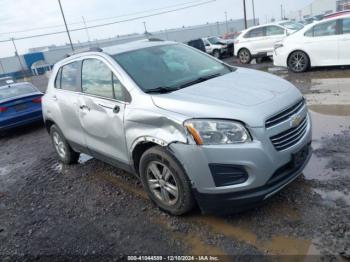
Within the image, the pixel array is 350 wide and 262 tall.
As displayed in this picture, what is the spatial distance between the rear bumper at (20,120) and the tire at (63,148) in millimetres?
3389

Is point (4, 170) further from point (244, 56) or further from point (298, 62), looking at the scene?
point (244, 56)

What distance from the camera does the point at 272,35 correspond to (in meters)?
14.3

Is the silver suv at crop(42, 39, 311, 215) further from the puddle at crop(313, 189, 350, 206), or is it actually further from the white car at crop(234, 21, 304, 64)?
the white car at crop(234, 21, 304, 64)

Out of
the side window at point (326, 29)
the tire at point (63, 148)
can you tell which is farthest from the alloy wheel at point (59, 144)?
the side window at point (326, 29)

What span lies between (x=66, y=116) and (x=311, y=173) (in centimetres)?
352

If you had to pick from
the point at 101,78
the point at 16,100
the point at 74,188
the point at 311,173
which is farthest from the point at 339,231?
the point at 16,100

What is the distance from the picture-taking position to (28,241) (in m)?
3.52

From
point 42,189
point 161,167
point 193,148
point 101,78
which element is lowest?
point 42,189

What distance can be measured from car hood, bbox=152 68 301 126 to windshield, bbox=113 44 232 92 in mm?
280

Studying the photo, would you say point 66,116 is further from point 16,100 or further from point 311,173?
point 16,100

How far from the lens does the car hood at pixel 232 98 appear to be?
9.27 feet

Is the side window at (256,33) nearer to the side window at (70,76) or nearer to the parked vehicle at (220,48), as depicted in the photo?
the parked vehicle at (220,48)

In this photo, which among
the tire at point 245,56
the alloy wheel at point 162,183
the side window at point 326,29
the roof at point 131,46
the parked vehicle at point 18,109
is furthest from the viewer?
the tire at point 245,56

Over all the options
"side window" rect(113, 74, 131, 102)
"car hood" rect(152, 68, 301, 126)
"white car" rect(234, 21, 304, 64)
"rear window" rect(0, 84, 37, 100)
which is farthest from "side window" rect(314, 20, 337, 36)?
"rear window" rect(0, 84, 37, 100)
